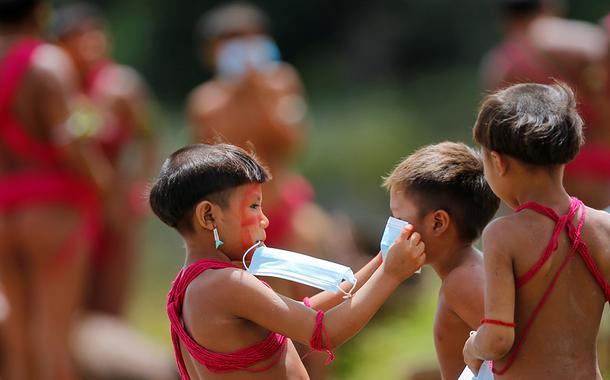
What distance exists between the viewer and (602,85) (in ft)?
21.7

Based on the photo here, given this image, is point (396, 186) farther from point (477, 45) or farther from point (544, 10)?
point (477, 45)

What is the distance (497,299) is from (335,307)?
0.41m

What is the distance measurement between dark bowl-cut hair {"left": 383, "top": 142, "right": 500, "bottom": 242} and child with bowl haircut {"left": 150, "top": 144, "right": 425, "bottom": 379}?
13cm

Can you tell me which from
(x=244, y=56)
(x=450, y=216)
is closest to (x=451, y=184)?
(x=450, y=216)

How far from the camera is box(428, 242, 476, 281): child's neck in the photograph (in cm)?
298

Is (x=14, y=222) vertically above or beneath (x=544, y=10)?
above

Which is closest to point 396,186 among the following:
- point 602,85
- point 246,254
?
point 246,254

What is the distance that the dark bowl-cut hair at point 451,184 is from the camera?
9.62ft

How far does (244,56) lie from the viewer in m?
7.50

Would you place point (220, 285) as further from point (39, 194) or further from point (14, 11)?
point (14, 11)

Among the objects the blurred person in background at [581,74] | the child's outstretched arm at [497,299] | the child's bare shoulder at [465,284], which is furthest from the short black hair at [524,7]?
the child's outstretched arm at [497,299]

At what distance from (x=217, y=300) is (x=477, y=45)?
14343 millimetres

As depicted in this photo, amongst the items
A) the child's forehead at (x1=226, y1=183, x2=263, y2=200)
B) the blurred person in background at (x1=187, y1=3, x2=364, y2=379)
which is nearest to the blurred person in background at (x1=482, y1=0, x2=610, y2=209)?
the blurred person in background at (x1=187, y1=3, x2=364, y2=379)

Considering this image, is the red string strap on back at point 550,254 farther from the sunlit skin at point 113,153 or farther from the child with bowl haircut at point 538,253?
the sunlit skin at point 113,153
